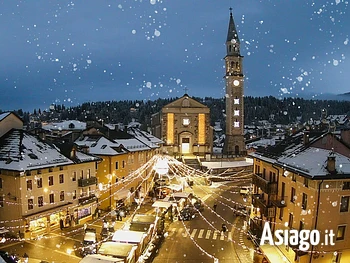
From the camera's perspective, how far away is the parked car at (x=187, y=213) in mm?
34594

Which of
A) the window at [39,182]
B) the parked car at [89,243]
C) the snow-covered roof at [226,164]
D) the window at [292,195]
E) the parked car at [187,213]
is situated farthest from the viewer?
the snow-covered roof at [226,164]

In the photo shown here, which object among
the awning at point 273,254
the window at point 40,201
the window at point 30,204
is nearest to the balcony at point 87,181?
the window at point 40,201

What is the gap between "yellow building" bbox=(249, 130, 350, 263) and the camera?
20078 millimetres

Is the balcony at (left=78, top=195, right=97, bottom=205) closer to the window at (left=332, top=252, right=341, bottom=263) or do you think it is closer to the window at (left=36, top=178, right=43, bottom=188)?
the window at (left=36, top=178, right=43, bottom=188)

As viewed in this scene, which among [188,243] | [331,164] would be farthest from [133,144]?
[331,164]

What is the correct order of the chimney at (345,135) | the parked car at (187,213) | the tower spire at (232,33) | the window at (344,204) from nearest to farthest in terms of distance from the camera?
1. the window at (344,204)
2. the chimney at (345,135)
3. the parked car at (187,213)
4. the tower spire at (232,33)

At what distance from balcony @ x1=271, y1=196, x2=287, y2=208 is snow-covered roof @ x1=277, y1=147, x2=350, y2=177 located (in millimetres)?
2546

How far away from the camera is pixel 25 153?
2959 centimetres

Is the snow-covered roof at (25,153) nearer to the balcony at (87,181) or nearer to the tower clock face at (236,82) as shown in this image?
the balcony at (87,181)

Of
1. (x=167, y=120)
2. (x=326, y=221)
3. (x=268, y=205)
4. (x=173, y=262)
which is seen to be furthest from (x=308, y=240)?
(x=167, y=120)

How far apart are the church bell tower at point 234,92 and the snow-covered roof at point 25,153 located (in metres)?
41.1

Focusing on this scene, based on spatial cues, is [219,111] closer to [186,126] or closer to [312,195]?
[186,126]

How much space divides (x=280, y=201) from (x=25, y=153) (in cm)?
2121

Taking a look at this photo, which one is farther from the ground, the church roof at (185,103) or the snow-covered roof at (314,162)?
the church roof at (185,103)
